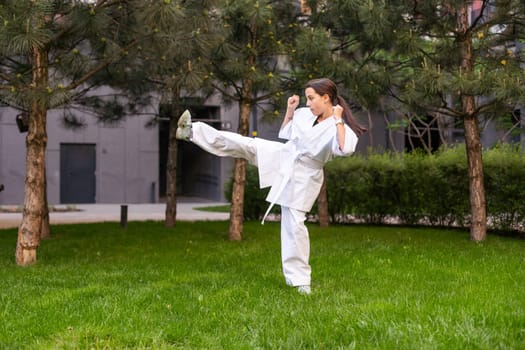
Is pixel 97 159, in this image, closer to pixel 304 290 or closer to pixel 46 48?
pixel 46 48

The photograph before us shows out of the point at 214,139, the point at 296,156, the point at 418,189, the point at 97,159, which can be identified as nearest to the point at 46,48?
the point at 214,139

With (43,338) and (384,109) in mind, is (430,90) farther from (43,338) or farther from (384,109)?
(43,338)

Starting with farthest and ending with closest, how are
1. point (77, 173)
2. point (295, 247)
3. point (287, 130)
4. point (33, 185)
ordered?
point (77, 173) < point (33, 185) < point (287, 130) < point (295, 247)

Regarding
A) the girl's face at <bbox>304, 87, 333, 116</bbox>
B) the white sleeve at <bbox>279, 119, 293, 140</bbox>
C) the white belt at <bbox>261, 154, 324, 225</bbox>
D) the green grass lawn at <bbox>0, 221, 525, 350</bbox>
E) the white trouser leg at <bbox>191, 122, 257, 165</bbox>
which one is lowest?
the green grass lawn at <bbox>0, 221, 525, 350</bbox>

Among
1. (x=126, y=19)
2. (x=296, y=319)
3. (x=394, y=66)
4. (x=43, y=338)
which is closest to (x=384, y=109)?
(x=394, y=66)

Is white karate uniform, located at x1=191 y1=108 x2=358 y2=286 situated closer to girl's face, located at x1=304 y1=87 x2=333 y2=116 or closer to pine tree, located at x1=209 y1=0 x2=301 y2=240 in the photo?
girl's face, located at x1=304 y1=87 x2=333 y2=116

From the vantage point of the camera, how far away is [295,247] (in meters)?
4.97

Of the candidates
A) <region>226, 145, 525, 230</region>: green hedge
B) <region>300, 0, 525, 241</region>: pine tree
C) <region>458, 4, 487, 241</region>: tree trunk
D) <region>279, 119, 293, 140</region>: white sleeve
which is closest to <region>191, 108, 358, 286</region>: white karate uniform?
<region>279, 119, 293, 140</region>: white sleeve

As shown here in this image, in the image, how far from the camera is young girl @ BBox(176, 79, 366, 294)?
498 centimetres

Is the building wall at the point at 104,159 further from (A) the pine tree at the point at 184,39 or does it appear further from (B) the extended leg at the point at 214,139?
(B) the extended leg at the point at 214,139

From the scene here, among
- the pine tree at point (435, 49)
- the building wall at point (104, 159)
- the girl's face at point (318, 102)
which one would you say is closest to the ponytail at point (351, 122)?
the girl's face at point (318, 102)

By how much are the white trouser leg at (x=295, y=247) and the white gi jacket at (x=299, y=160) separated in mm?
88

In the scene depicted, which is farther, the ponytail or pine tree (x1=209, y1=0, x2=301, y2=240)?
pine tree (x1=209, y1=0, x2=301, y2=240)

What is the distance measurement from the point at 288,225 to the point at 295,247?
0.62 feet
